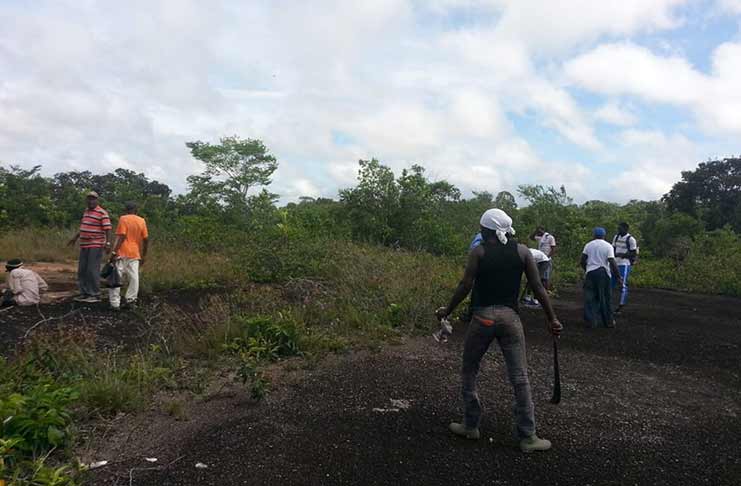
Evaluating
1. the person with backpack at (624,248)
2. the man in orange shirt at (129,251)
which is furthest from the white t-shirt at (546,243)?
the man in orange shirt at (129,251)

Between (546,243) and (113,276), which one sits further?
(546,243)

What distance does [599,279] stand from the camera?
26.7 feet

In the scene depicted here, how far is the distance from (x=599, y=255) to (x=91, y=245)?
8.07 meters

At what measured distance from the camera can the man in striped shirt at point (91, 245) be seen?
7.89 meters

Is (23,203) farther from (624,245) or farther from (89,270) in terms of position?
(624,245)

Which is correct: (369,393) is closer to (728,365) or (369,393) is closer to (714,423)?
(714,423)

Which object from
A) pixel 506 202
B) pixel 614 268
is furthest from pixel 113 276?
pixel 506 202

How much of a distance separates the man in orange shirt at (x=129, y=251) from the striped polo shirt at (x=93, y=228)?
1.12 feet

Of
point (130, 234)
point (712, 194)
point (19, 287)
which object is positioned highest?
point (712, 194)

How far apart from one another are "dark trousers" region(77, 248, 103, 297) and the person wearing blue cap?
310 inches

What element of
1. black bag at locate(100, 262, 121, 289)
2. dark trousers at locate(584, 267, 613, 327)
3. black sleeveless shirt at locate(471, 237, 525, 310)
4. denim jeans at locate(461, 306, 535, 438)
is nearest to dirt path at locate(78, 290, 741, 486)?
denim jeans at locate(461, 306, 535, 438)

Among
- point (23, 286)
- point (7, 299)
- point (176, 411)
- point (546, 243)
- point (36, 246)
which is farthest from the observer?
point (36, 246)

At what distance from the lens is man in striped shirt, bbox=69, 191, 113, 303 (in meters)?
7.89

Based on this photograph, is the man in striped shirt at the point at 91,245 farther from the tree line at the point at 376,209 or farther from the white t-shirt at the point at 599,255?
the white t-shirt at the point at 599,255
